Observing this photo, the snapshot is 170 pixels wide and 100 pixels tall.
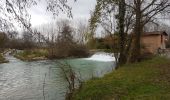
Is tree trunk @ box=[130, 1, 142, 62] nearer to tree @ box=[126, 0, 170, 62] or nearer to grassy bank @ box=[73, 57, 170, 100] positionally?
tree @ box=[126, 0, 170, 62]

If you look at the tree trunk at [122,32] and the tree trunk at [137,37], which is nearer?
the tree trunk at [122,32]

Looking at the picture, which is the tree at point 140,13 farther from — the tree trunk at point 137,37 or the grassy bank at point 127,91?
the grassy bank at point 127,91

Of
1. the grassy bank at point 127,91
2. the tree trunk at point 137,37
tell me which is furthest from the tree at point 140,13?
the grassy bank at point 127,91

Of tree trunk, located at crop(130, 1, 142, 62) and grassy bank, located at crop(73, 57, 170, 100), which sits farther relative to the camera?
tree trunk, located at crop(130, 1, 142, 62)

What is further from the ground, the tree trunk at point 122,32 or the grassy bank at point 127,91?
the tree trunk at point 122,32

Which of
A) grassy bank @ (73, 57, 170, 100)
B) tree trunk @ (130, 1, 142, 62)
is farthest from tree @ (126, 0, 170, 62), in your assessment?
grassy bank @ (73, 57, 170, 100)

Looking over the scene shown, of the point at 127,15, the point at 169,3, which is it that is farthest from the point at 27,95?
the point at 169,3

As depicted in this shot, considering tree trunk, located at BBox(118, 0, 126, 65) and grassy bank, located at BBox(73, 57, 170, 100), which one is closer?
grassy bank, located at BBox(73, 57, 170, 100)

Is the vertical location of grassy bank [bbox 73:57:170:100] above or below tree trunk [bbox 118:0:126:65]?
below

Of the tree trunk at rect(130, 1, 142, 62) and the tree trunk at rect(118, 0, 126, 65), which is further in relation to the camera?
the tree trunk at rect(130, 1, 142, 62)

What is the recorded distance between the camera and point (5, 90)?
53.6 feet

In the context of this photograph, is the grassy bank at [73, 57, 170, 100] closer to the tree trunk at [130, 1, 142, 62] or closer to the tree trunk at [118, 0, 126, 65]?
the tree trunk at [118, 0, 126, 65]

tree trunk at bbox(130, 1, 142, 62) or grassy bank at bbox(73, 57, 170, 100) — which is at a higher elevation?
tree trunk at bbox(130, 1, 142, 62)

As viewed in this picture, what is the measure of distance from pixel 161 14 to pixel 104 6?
14.7 ft
